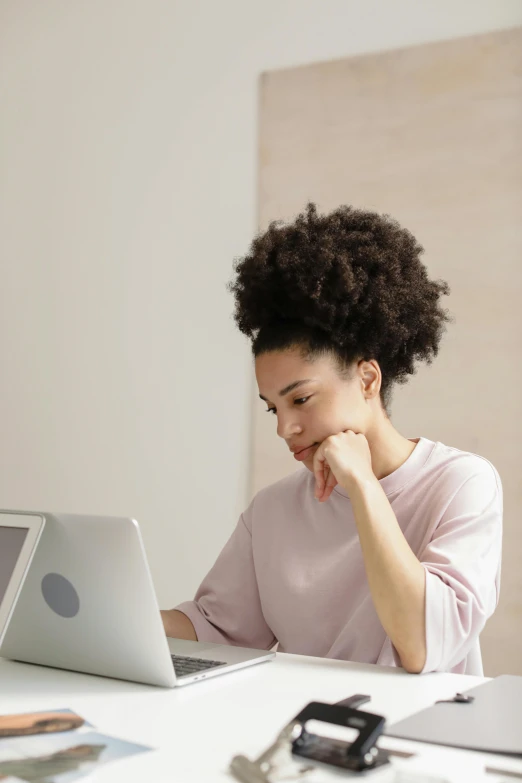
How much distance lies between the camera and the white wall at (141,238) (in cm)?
272

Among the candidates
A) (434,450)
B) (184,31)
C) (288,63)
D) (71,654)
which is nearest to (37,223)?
(184,31)

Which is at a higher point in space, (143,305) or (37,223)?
(37,223)

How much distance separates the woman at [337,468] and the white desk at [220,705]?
203mm

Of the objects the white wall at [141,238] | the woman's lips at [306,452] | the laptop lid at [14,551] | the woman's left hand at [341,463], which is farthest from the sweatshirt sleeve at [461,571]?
the white wall at [141,238]

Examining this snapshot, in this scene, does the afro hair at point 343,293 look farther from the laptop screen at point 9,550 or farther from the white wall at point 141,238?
the white wall at point 141,238

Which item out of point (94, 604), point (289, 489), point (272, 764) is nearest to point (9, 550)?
point (94, 604)

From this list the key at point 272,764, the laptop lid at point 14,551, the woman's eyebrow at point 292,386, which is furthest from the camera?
the woman's eyebrow at point 292,386

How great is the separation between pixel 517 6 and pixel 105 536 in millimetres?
2008

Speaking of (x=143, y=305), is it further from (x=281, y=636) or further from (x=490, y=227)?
(x=281, y=636)

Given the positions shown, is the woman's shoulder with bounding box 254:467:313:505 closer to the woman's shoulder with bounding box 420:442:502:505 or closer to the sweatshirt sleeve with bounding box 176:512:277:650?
the sweatshirt sleeve with bounding box 176:512:277:650

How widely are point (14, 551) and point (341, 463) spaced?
518 mm

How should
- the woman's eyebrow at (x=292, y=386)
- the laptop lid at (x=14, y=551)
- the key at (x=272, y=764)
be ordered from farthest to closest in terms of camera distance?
the woman's eyebrow at (x=292, y=386) < the laptop lid at (x=14, y=551) < the key at (x=272, y=764)

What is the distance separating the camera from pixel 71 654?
1119mm

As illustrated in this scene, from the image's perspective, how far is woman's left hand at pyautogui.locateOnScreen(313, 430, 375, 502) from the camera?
1.32 meters
